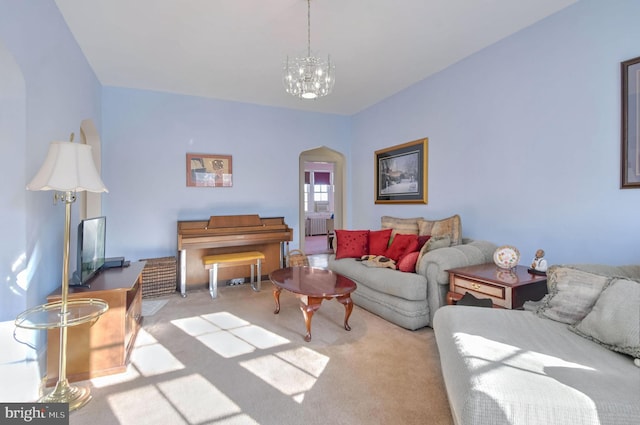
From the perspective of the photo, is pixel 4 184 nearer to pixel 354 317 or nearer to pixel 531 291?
pixel 354 317

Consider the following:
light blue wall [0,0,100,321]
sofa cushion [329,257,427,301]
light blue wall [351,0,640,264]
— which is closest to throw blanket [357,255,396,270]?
sofa cushion [329,257,427,301]

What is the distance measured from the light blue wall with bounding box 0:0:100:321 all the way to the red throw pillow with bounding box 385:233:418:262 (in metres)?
3.23

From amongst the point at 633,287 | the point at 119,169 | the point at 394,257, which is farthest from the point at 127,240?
the point at 633,287

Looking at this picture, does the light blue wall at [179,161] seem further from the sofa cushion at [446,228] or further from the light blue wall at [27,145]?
the sofa cushion at [446,228]

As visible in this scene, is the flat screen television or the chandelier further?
the chandelier

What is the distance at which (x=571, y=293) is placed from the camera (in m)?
1.83

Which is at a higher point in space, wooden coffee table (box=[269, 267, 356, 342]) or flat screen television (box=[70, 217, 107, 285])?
flat screen television (box=[70, 217, 107, 285])

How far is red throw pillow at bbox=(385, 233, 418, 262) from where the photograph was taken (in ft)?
11.4

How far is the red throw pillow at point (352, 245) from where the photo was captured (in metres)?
3.99

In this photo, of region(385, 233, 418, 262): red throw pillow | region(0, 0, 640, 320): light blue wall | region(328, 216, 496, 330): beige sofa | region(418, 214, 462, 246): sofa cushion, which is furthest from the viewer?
region(385, 233, 418, 262): red throw pillow

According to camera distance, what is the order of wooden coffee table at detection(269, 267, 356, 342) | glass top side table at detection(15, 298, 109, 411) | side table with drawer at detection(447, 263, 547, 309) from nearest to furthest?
glass top side table at detection(15, 298, 109, 411)
side table with drawer at detection(447, 263, 547, 309)
wooden coffee table at detection(269, 267, 356, 342)

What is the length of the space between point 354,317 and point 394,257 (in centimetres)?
88

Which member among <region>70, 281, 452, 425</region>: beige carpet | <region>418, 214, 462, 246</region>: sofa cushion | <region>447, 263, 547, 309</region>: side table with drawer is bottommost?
<region>70, 281, 452, 425</region>: beige carpet

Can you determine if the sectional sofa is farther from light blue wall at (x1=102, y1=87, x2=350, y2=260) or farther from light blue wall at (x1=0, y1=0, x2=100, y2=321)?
light blue wall at (x1=102, y1=87, x2=350, y2=260)
